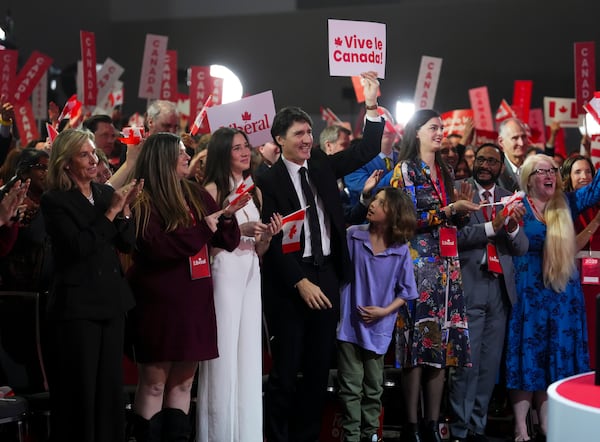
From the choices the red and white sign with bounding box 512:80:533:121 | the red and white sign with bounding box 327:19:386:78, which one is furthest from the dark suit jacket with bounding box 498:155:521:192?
the red and white sign with bounding box 512:80:533:121

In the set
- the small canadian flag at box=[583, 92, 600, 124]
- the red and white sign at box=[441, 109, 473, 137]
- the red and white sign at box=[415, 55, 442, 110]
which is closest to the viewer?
the small canadian flag at box=[583, 92, 600, 124]

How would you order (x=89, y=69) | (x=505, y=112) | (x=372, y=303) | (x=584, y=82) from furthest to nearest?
1. (x=505, y=112)
2. (x=89, y=69)
3. (x=584, y=82)
4. (x=372, y=303)

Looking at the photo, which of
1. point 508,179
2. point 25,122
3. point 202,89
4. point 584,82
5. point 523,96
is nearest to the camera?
point 508,179

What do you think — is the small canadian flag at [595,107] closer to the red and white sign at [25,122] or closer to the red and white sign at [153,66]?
the red and white sign at [153,66]

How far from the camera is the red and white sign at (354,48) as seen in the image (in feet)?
17.7

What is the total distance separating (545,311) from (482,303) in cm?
38

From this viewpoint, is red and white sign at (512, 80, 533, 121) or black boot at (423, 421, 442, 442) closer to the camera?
black boot at (423, 421, 442, 442)

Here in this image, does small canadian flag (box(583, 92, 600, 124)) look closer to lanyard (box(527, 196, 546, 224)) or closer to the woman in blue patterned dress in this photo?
the woman in blue patterned dress

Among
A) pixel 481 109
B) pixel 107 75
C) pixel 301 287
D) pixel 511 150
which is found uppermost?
pixel 107 75

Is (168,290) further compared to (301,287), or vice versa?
(301,287)

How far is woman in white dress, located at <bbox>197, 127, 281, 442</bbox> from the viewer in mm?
4590

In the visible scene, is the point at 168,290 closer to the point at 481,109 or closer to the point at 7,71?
the point at 7,71

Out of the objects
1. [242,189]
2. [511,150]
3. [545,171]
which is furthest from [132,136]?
[511,150]

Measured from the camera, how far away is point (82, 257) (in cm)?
403
